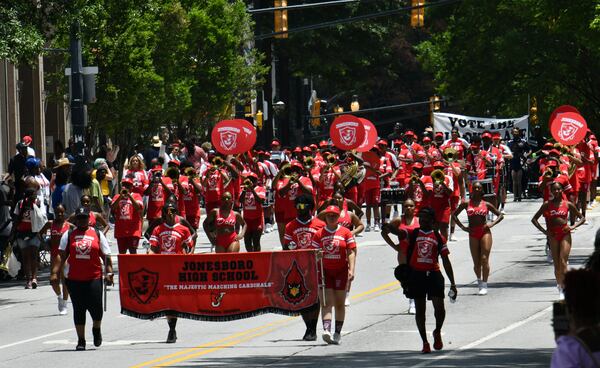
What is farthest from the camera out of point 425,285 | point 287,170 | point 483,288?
point 287,170

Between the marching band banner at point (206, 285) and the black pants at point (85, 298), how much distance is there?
3.27 ft

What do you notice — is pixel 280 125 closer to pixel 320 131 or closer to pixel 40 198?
pixel 320 131

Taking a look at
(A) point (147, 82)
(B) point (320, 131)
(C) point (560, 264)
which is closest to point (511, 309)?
(C) point (560, 264)

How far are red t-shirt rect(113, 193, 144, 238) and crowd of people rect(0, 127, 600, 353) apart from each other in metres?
Result: 0.02

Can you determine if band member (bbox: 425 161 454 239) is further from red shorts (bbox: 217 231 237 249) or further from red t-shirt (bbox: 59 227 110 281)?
red t-shirt (bbox: 59 227 110 281)

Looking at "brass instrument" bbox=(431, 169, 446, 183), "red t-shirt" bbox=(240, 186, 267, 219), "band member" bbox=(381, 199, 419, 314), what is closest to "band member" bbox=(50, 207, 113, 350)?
"band member" bbox=(381, 199, 419, 314)

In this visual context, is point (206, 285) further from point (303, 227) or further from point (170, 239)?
point (303, 227)

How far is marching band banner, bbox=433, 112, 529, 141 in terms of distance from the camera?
4778 centimetres

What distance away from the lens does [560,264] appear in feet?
72.5

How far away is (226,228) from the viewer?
21406 millimetres

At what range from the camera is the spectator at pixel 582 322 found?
24.7 ft

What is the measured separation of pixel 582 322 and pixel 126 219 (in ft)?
62.5

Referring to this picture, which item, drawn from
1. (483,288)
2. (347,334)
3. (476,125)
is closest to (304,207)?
(347,334)

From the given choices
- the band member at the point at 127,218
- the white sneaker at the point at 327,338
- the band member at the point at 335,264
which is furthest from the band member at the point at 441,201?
the white sneaker at the point at 327,338
